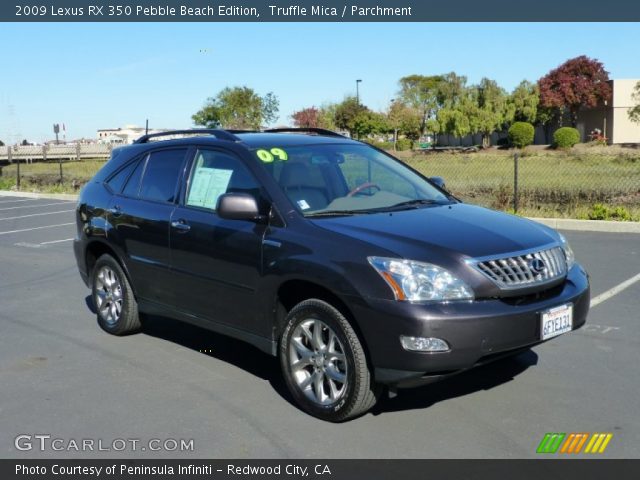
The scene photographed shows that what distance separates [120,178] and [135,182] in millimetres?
314

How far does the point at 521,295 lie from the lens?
4.25m

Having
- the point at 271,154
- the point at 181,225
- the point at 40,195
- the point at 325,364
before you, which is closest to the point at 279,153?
the point at 271,154

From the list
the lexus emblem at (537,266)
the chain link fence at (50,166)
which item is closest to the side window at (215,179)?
the lexus emblem at (537,266)

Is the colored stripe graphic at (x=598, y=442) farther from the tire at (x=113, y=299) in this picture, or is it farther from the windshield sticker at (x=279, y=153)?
the tire at (x=113, y=299)

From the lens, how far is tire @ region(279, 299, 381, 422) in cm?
426

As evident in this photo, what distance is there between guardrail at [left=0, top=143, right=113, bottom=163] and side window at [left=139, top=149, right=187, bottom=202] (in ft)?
164

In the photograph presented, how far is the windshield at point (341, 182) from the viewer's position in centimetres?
505

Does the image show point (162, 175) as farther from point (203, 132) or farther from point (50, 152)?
point (50, 152)

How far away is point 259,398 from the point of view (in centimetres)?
495

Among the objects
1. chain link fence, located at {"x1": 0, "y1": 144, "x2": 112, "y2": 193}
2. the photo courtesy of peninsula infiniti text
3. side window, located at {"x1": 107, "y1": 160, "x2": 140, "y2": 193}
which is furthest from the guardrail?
the photo courtesy of peninsula infiniti text

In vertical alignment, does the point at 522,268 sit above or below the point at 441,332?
above

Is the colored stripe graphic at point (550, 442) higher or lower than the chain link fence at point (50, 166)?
lower

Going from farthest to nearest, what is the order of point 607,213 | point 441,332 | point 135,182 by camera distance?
point 607,213, point 135,182, point 441,332
